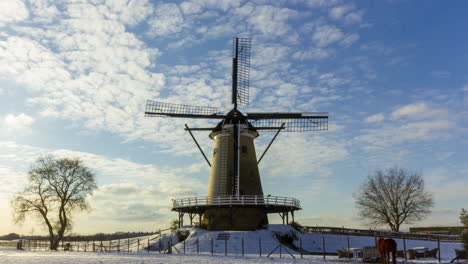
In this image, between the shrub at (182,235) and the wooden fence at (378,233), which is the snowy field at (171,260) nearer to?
the shrub at (182,235)

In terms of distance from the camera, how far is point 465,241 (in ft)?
77.7

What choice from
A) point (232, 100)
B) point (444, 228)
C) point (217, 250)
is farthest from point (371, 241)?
point (444, 228)

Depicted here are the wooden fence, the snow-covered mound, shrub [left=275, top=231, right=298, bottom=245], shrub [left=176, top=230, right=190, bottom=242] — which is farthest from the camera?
the wooden fence

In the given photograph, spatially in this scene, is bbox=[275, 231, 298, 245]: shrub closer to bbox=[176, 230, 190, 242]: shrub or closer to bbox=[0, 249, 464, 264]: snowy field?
bbox=[0, 249, 464, 264]: snowy field

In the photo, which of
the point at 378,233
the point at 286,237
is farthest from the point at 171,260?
the point at 378,233

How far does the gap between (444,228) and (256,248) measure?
42905 millimetres

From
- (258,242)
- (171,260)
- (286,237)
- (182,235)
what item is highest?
(182,235)

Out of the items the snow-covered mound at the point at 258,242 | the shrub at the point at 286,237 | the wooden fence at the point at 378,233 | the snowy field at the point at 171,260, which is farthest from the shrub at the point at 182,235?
the wooden fence at the point at 378,233

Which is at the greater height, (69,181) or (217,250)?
(69,181)

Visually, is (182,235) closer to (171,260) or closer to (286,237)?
(286,237)

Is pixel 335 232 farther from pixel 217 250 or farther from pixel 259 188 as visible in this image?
pixel 217 250

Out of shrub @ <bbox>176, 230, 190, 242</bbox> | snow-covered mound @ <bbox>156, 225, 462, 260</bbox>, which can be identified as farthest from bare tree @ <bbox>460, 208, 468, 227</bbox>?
shrub @ <bbox>176, 230, 190, 242</bbox>

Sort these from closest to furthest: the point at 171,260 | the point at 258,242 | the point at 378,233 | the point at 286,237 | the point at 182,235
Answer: the point at 171,260
the point at 258,242
the point at 286,237
the point at 182,235
the point at 378,233

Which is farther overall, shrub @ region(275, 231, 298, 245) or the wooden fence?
the wooden fence
